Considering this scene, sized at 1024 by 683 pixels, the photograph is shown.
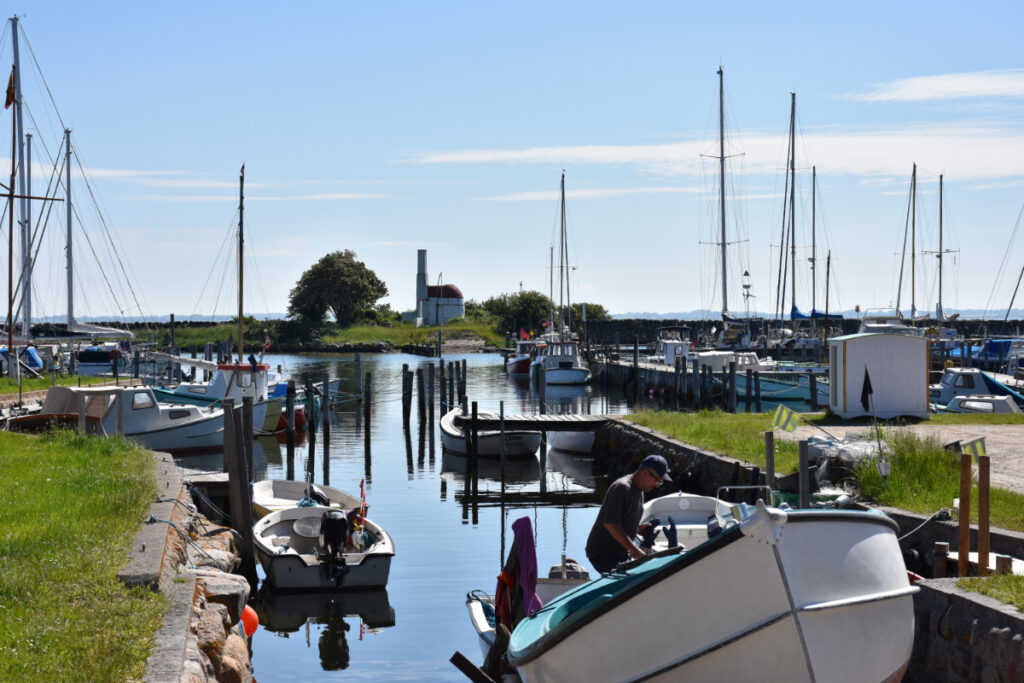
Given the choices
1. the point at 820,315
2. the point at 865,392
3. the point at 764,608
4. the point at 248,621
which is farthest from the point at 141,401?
the point at 820,315

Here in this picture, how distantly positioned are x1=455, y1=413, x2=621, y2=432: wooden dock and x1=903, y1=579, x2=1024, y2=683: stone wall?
19894mm

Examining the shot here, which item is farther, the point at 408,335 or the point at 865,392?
the point at 408,335

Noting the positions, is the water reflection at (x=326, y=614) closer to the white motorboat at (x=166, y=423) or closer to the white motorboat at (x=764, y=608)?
the white motorboat at (x=764, y=608)

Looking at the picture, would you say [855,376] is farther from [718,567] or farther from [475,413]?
[718,567]

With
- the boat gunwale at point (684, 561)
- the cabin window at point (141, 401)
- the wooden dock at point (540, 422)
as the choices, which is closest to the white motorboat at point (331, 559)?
the boat gunwale at point (684, 561)

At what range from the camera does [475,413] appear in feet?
97.0

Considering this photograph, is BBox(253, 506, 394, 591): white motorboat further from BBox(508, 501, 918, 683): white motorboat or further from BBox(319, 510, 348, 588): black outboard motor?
BBox(508, 501, 918, 683): white motorboat

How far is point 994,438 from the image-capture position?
2172 cm

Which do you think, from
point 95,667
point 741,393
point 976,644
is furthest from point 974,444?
point 741,393

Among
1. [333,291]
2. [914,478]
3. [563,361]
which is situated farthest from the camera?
[333,291]

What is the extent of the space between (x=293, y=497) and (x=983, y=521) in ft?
44.7

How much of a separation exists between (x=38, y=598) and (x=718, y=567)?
5.49m

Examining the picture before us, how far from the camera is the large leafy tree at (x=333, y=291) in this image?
12538cm

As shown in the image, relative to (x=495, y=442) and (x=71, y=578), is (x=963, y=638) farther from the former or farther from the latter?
(x=495, y=442)
